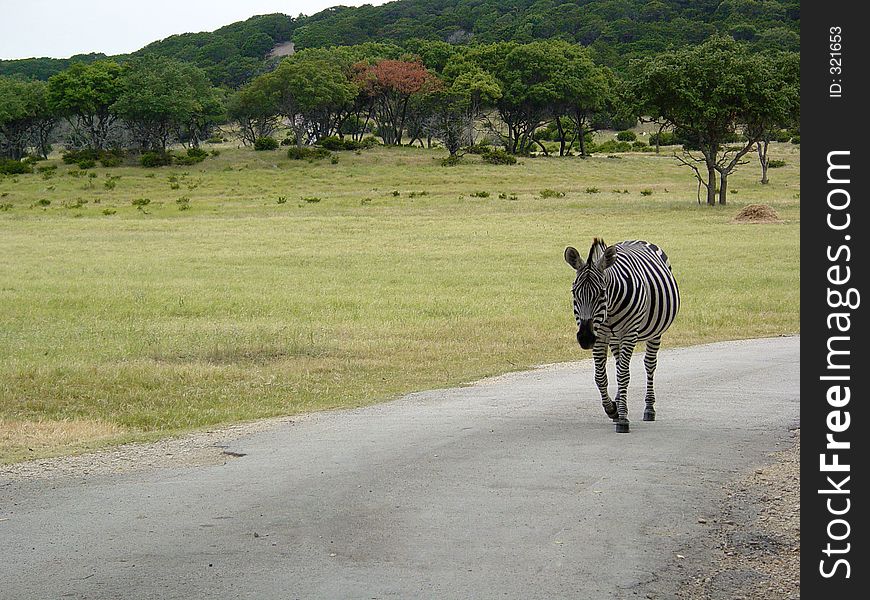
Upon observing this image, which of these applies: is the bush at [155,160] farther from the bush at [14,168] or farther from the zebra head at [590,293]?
the zebra head at [590,293]

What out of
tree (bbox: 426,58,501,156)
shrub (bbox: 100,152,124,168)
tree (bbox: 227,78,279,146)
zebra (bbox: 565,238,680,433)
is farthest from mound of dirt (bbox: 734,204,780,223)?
tree (bbox: 227,78,279,146)

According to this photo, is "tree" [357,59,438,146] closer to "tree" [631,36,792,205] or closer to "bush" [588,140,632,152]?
"bush" [588,140,632,152]

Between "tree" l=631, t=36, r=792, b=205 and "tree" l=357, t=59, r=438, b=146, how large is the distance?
1817 inches

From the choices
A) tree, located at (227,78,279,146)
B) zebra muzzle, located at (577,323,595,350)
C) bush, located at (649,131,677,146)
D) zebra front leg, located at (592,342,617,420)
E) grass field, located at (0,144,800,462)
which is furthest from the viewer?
bush, located at (649,131,677,146)

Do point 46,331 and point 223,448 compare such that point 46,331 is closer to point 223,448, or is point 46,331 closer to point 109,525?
point 223,448

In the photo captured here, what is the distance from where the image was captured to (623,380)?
37.3ft

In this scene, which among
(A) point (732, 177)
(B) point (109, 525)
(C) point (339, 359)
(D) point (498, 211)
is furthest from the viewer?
(A) point (732, 177)

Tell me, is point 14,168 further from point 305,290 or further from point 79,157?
point 305,290

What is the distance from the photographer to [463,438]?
35.7ft

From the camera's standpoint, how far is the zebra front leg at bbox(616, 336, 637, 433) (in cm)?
1121

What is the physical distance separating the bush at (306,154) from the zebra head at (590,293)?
8159 centimetres

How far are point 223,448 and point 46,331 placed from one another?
11910 mm
